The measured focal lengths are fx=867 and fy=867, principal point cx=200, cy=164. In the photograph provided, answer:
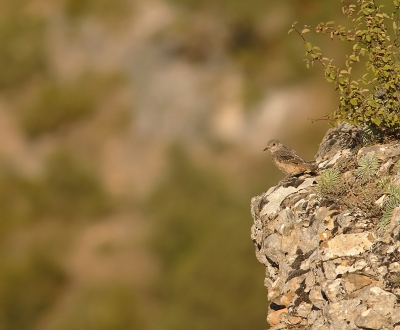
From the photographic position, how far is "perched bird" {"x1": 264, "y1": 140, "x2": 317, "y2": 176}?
30.6 feet

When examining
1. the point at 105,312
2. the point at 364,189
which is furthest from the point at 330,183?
the point at 105,312

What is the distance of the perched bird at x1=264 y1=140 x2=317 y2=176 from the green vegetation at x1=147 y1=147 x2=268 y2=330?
1211 cm

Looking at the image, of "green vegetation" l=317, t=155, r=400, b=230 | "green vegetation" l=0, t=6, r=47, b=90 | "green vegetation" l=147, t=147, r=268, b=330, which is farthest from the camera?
"green vegetation" l=0, t=6, r=47, b=90

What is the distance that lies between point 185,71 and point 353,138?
101ft

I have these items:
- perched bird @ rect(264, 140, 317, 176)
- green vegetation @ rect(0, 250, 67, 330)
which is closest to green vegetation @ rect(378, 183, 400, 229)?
perched bird @ rect(264, 140, 317, 176)

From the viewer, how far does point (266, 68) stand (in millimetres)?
39531

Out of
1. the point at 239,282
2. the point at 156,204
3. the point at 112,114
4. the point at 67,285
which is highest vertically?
the point at 112,114

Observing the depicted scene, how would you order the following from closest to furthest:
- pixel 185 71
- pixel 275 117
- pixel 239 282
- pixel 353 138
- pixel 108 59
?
pixel 353 138 < pixel 239 282 < pixel 275 117 < pixel 185 71 < pixel 108 59

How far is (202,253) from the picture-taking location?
85.6ft

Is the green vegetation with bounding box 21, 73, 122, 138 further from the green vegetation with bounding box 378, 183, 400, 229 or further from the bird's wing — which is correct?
the green vegetation with bounding box 378, 183, 400, 229

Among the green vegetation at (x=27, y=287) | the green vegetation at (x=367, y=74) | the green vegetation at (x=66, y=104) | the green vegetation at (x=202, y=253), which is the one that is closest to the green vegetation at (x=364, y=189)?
the green vegetation at (x=367, y=74)

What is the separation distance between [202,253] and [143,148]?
33.9 ft

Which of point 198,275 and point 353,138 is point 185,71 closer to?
point 198,275

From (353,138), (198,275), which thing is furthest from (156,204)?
(353,138)
